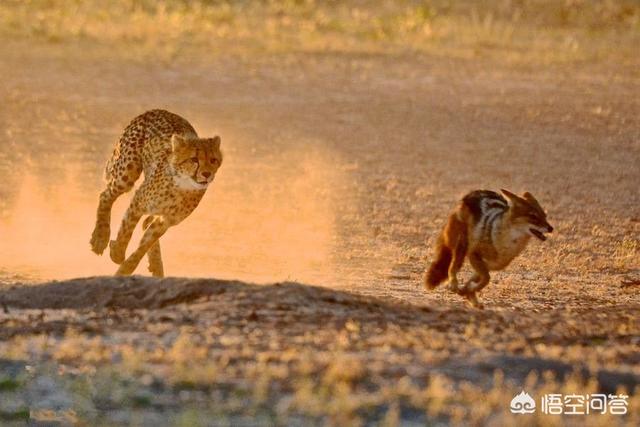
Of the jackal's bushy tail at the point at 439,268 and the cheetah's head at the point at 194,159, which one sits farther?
the cheetah's head at the point at 194,159

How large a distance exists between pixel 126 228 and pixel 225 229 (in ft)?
8.85

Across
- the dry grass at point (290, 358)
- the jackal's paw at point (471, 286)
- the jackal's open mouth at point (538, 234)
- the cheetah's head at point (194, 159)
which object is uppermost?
the cheetah's head at point (194, 159)

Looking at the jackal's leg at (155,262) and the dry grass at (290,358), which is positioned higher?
the jackal's leg at (155,262)

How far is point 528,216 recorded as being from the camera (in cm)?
1058

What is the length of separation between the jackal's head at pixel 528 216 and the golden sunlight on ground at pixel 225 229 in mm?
1826

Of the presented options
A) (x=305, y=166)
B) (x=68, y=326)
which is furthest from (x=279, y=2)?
(x=68, y=326)

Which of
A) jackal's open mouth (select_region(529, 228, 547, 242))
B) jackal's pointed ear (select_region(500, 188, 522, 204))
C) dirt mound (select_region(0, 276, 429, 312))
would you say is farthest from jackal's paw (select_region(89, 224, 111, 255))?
jackal's open mouth (select_region(529, 228, 547, 242))

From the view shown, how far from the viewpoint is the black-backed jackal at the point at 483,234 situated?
416 inches

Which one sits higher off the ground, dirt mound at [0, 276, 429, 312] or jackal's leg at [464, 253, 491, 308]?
jackal's leg at [464, 253, 491, 308]

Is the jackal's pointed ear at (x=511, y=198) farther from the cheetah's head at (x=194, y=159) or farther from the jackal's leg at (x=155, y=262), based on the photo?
the jackal's leg at (x=155, y=262)

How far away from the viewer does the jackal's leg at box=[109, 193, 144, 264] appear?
11.5 metres

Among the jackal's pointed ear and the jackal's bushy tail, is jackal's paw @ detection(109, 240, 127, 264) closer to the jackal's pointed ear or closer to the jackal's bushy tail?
the jackal's bushy tail

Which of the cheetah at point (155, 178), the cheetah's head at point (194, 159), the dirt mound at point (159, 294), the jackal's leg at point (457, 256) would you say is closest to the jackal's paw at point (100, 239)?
the cheetah at point (155, 178)

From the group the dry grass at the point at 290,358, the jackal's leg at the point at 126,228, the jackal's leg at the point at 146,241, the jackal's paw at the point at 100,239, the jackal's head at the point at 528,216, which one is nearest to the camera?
the dry grass at the point at 290,358
